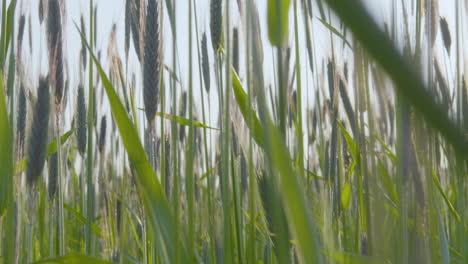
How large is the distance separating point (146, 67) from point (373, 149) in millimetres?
520

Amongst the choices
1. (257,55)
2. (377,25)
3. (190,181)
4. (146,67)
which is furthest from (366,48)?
(146,67)

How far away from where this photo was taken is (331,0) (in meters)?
0.08

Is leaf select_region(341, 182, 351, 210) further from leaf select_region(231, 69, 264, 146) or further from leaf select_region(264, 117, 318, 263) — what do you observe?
leaf select_region(264, 117, 318, 263)

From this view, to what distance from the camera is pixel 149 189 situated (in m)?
0.49

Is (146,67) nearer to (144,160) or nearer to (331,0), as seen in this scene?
(144,160)

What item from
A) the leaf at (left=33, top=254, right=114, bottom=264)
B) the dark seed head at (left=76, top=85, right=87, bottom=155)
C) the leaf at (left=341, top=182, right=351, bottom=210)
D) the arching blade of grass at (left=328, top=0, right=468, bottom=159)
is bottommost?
the leaf at (left=33, top=254, right=114, bottom=264)

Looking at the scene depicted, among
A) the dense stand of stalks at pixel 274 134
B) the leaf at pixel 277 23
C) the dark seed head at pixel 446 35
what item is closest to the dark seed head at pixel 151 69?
the dense stand of stalks at pixel 274 134

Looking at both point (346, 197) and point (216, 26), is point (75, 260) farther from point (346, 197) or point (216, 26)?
point (346, 197)

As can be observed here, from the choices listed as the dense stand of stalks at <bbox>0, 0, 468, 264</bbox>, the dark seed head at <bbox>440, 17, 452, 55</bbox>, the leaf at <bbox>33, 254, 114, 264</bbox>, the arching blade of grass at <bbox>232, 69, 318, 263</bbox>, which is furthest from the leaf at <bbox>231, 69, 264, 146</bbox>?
the dark seed head at <bbox>440, 17, 452, 55</bbox>

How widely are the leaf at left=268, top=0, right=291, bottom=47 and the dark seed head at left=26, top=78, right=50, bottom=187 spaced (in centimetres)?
47

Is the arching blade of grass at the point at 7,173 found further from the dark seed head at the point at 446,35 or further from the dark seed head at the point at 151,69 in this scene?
the dark seed head at the point at 446,35

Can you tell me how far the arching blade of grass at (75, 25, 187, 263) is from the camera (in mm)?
489

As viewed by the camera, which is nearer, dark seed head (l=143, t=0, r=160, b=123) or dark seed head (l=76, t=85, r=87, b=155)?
dark seed head (l=143, t=0, r=160, b=123)

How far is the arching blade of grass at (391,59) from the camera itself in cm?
8
